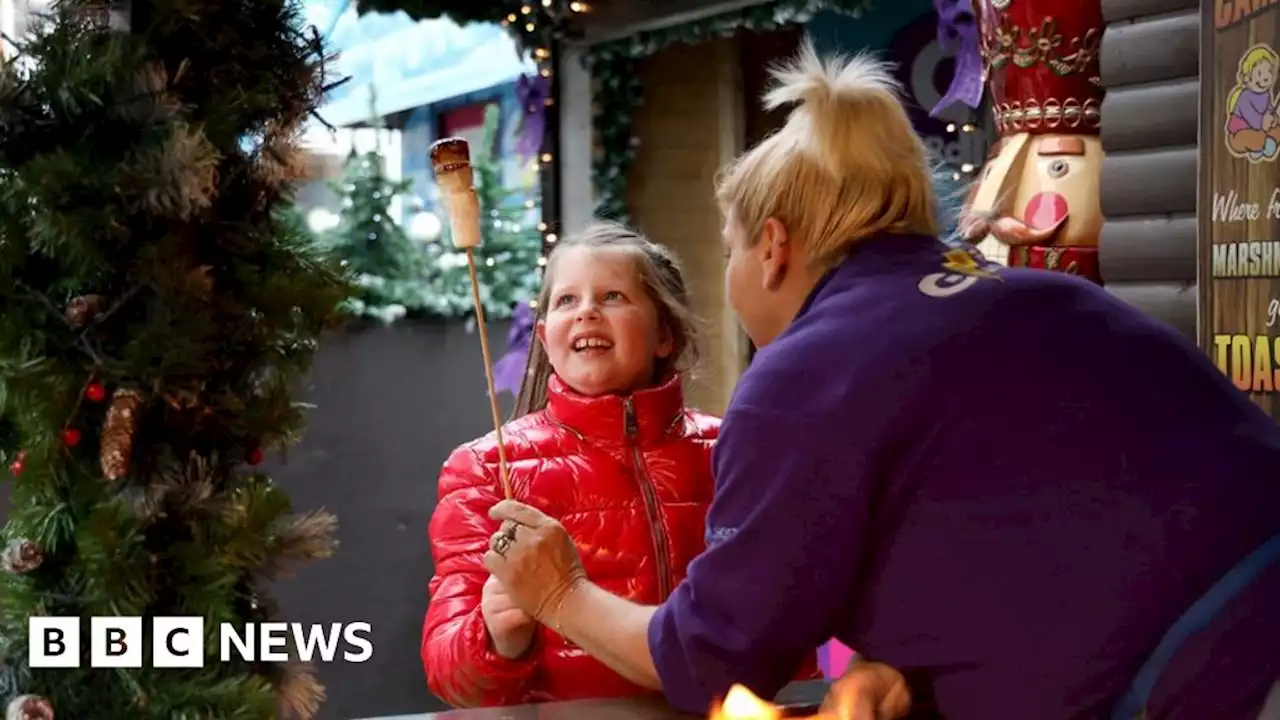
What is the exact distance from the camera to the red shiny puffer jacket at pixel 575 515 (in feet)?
5.81

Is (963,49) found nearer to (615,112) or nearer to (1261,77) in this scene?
(1261,77)

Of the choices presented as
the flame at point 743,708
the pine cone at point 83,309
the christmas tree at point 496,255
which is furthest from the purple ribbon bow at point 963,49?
the flame at point 743,708

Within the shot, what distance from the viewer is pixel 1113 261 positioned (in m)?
2.89

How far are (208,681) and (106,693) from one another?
0.15 metres

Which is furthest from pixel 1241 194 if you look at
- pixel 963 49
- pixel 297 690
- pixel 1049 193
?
pixel 297 690

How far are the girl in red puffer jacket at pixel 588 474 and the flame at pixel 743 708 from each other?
53 cm

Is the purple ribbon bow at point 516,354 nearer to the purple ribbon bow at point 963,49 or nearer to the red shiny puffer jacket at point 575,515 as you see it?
the purple ribbon bow at point 963,49

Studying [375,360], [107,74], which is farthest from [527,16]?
[107,74]

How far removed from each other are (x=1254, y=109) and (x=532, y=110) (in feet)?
11.2

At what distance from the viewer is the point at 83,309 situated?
6.61ft

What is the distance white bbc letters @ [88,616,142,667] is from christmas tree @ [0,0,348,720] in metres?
0.02

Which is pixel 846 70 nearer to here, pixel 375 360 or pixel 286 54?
pixel 286 54

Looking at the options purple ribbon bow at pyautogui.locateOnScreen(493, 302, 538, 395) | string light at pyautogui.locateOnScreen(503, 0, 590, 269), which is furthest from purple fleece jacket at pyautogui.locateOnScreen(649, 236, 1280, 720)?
string light at pyautogui.locateOnScreen(503, 0, 590, 269)

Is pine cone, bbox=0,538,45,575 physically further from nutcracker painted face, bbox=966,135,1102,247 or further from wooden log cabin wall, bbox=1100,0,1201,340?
wooden log cabin wall, bbox=1100,0,1201,340
